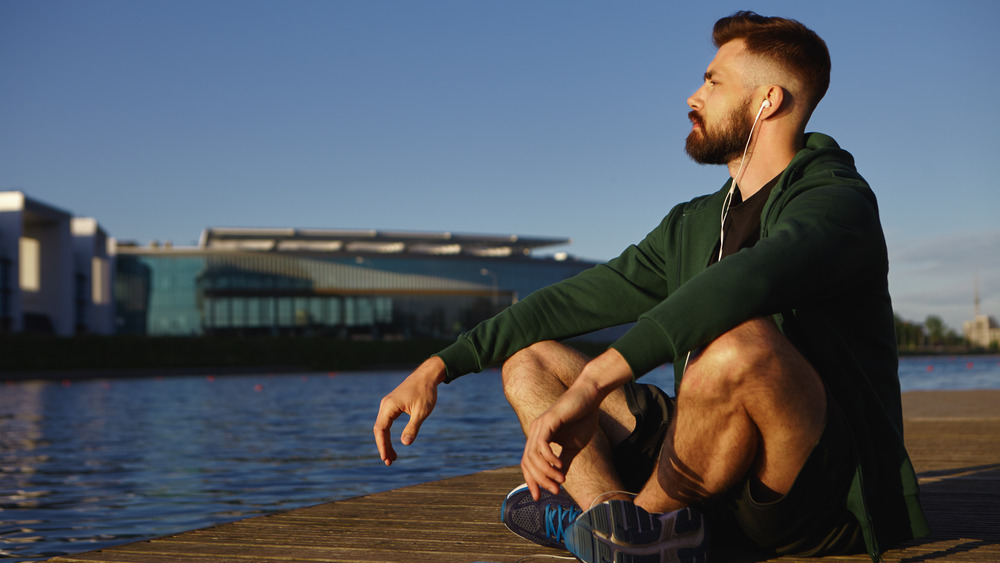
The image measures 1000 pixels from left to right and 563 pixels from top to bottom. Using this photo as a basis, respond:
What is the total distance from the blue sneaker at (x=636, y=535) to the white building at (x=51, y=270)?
47036 millimetres

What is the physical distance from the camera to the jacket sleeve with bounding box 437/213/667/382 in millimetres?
2373

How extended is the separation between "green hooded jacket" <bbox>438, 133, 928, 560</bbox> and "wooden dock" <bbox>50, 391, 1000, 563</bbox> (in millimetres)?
354

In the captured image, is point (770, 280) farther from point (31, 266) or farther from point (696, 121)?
point (31, 266)

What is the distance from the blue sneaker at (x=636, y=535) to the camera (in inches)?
75.5

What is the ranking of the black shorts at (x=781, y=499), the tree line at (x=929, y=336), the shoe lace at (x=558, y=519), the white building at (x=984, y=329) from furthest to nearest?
the white building at (x=984, y=329) → the tree line at (x=929, y=336) → the shoe lace at (x=558, y=519) → the black shorts at (x=781, y=499)

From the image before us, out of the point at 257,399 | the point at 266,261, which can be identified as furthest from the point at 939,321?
the point at 257,399

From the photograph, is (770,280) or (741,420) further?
(741,420)

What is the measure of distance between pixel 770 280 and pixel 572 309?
0.86 meters

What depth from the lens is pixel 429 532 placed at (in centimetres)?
285

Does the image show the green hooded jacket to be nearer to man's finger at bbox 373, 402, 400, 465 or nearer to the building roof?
man's finger at bbox 373, 402, 400, 465

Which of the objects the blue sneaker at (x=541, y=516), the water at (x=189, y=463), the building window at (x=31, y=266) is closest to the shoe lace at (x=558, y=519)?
the blue sneaker at (x=541, y=516)

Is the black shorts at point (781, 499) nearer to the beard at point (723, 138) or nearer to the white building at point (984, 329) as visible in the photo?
the beard at point (723, 138)

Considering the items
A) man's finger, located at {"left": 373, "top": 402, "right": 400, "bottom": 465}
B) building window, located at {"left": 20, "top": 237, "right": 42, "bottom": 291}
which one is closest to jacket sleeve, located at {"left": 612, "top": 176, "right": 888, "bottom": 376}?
man's finger, located at {"left": 373, "top": 402, "right": 400, "bottom": 465}

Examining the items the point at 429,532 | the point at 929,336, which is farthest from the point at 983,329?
the point at 429,532
